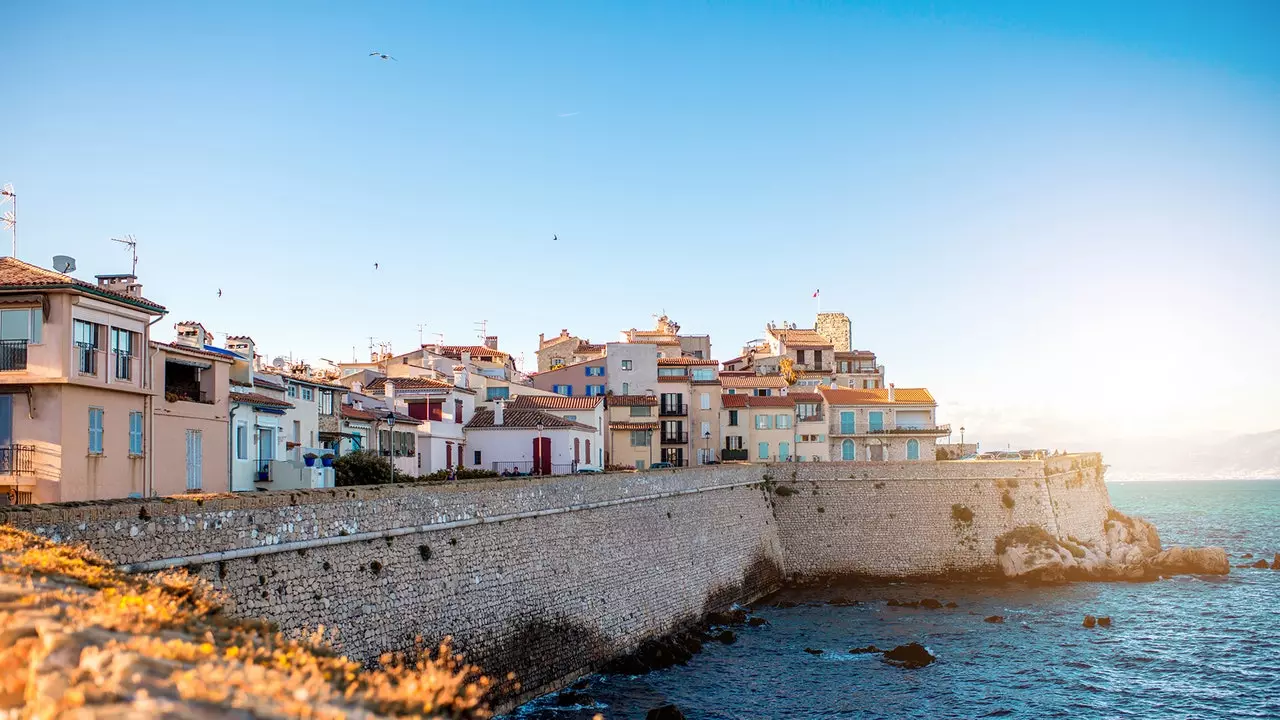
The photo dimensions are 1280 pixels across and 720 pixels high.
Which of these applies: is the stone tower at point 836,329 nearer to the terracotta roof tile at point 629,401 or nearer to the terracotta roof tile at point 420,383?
the terracotta roof tile at point 629,401

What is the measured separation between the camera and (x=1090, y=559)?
53.6 m

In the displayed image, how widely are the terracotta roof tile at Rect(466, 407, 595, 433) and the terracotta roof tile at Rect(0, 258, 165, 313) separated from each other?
26.7 metres

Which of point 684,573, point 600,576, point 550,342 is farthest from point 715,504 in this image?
point 550,342

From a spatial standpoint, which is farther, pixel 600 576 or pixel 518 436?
pixel 518 436

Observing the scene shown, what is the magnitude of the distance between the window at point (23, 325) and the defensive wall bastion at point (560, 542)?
6.82m

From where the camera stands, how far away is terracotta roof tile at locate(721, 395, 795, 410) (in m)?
70.5

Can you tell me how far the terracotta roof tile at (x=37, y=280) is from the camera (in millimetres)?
22234

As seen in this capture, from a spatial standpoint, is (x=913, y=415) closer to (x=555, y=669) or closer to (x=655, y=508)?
(x=655, y=508)

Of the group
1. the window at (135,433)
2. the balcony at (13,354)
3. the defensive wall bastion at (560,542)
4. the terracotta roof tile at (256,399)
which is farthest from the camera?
the terracotta roof tile at (256,399)

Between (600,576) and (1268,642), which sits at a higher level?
(600,576)

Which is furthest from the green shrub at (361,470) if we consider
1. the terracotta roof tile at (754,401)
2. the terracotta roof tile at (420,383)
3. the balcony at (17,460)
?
the terracotta roof tile at (754,401)

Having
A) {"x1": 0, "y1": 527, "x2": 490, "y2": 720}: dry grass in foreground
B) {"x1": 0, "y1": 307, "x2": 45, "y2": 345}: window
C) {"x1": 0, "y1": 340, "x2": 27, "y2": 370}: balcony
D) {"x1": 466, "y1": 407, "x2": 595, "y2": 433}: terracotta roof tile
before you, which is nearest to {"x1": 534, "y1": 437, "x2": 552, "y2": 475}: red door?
{"x1": 466, "y1": 407, "x2": 595, "y2": 433}: terracotta roof tile

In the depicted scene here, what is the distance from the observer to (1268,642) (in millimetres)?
40000

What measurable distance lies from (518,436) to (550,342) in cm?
4363
